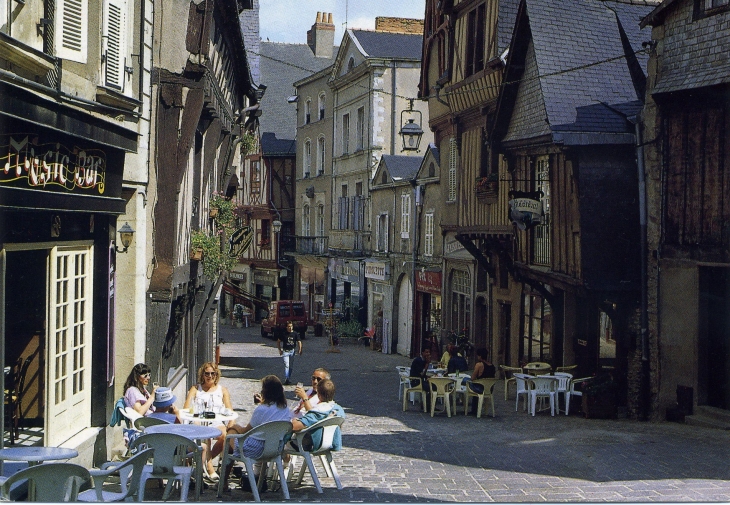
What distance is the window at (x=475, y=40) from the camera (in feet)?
63.4

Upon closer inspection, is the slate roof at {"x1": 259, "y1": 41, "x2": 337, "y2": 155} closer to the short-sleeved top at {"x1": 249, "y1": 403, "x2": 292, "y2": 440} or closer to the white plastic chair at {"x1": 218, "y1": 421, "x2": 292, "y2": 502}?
the short-sleeved top at {"x1": 249, "y1": 403, "x2": 292, "y2": 440}

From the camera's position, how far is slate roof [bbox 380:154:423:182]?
28109 mm

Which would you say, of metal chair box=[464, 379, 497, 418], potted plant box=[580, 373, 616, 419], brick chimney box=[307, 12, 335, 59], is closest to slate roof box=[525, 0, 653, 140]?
potted plant box=[580, 373, 616, 419]

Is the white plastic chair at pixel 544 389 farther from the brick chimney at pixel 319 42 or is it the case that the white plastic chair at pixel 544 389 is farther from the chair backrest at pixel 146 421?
the brick chimney at pixel 319 42

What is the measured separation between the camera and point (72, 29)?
7500mm

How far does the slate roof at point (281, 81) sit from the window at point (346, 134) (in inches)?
73.7

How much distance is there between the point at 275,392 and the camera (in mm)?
7836

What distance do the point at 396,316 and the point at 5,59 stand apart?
72.5ft

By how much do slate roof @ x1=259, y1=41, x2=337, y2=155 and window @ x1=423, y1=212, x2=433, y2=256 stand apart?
4731 mm

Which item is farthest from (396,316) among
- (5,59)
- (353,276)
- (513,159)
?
(5,59)

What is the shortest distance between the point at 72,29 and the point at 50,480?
3.57 metres

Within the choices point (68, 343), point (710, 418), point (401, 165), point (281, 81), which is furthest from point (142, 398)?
point (281, 81)

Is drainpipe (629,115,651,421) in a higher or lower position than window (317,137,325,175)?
lower

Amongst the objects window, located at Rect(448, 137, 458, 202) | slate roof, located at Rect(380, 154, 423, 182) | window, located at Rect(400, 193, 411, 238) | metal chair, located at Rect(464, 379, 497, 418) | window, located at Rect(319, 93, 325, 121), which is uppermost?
window, located at Rect(319, 93, 325, 121)
